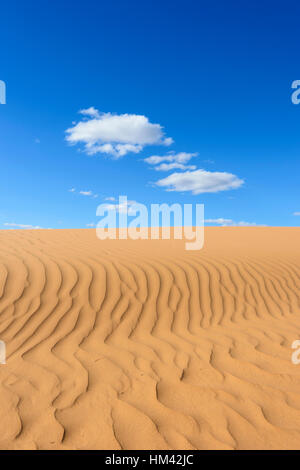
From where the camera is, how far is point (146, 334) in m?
3.79

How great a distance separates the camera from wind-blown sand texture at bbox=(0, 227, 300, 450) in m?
2.14

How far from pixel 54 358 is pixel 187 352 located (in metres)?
1.40

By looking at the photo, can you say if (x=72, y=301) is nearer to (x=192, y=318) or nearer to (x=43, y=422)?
(x=192, y=318)

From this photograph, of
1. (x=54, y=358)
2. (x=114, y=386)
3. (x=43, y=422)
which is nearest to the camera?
(x=43, y=422)

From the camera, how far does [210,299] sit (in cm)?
498

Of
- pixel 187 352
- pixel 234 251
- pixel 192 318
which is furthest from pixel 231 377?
pixel 234 251

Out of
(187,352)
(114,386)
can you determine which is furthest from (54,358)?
(187,352)

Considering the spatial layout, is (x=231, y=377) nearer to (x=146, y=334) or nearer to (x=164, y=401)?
(x=164, y=401)

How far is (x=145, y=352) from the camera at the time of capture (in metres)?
3.31

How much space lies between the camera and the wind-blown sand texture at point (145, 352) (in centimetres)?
214

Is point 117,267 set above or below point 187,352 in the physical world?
above

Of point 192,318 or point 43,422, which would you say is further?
point 192,318
